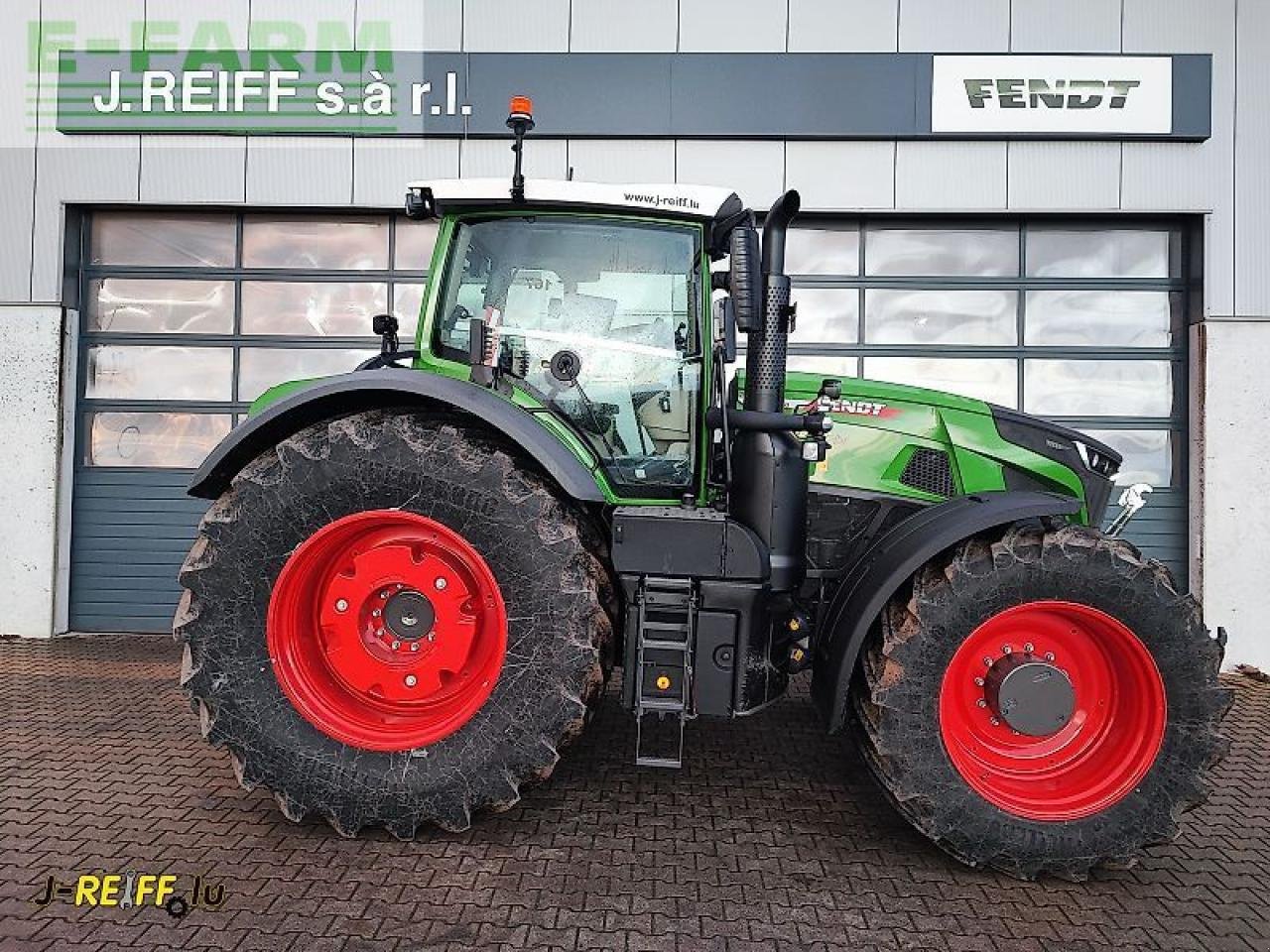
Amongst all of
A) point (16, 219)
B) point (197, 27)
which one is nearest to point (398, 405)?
point (197, 27)

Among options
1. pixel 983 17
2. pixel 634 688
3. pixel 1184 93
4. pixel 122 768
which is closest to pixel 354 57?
pixel 983 17

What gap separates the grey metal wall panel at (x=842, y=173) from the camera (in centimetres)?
604

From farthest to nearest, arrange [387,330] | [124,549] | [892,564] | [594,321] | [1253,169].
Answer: [124,549] < [1253,169] < [387,330] < [594,321] < [892,564]

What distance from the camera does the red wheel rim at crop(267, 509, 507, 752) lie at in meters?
2.76

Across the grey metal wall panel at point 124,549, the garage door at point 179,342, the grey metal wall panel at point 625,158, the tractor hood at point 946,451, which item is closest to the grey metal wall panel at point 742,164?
the grey metal wall panel at point 625,158

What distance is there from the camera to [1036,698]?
8.62ft

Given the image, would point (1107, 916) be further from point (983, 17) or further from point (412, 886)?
A: point (983, 17)

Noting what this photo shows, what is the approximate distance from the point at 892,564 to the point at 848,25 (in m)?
4.97

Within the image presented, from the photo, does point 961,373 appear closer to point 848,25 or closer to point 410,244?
point 848,25

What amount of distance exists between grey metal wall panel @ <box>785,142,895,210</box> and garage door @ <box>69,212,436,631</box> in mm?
2924

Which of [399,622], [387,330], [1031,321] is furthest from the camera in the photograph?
[1031,321]

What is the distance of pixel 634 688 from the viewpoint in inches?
109

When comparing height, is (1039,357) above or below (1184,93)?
below

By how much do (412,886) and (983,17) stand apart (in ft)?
21.8
